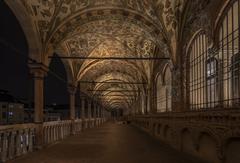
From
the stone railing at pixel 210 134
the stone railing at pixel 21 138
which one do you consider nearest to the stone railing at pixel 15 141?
the stone railing at pixel 21 138

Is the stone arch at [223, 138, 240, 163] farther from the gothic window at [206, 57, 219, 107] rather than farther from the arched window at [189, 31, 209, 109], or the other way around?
the arched window at [189, 31, 209, 109]

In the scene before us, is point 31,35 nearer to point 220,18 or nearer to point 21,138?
point 21,138

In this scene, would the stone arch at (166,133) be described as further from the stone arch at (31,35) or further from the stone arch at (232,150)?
the stone arch at (232,150)

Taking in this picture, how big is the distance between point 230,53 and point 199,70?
2951mm

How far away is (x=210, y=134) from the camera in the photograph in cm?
896

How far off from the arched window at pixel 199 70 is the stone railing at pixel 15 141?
23.5ft

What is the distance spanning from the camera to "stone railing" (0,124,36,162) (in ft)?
34.8

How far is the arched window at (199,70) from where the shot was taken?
11.9 m

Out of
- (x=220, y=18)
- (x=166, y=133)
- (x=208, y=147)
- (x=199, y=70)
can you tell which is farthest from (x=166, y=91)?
(x=208, y=147)

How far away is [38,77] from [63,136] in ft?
22.7

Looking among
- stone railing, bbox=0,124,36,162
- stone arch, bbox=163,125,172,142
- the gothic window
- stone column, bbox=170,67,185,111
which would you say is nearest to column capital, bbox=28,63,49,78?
stone railing, bbox=0,124,36,162

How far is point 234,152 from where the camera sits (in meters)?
7.71

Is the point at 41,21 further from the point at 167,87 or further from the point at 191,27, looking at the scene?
the point at 167,87

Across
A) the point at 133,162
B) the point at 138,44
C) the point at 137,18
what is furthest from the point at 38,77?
the point at 138,44
